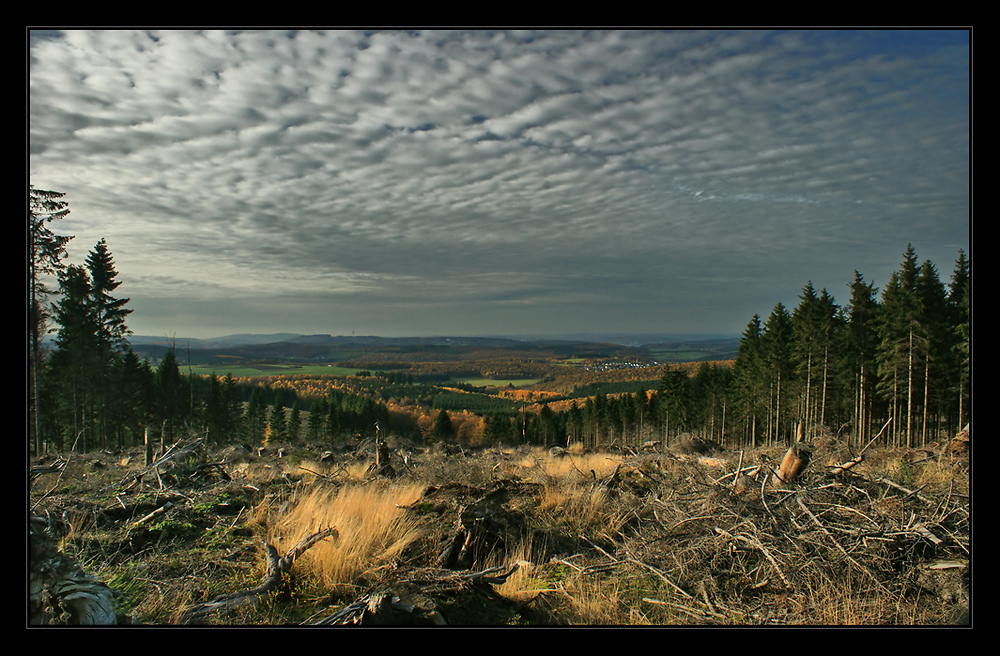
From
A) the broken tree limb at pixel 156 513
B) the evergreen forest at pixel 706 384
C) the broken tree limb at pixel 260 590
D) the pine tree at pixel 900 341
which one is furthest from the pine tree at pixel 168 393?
the pine tree at pixel 900 341

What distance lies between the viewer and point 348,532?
4.03 m

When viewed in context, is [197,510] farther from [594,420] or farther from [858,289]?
[594,420]

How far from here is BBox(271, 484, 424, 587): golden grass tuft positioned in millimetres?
3652

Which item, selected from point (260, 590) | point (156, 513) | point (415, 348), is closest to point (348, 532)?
point (260, 590)

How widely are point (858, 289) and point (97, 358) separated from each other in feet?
136

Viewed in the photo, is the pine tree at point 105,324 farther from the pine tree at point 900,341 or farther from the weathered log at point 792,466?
the pine tree at point 900,341

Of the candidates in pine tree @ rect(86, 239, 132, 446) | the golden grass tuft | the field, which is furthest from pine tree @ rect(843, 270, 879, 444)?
pine tree @ rect(86, 239, 132, 446)

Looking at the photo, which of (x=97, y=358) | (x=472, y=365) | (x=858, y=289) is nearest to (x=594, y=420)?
(x=858, y=289)

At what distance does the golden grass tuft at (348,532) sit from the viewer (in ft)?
12.0

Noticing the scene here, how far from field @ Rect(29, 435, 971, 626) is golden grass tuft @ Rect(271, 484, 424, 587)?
2 cm

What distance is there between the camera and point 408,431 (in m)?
55.3

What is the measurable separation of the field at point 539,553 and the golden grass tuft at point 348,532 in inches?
0.7

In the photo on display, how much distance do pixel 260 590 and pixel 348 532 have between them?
88cm

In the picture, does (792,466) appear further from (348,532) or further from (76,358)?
(76,358)
